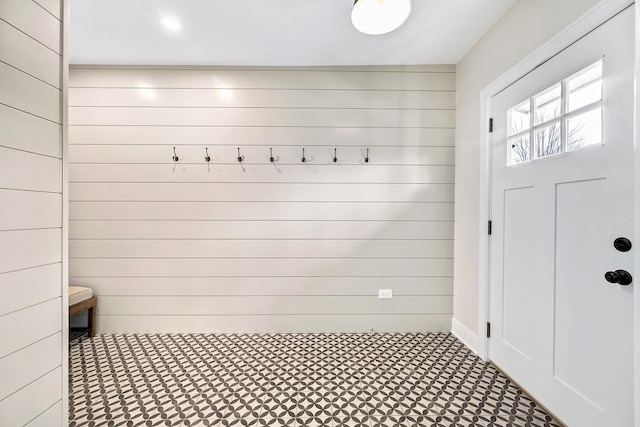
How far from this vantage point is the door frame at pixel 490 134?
3.54 feet

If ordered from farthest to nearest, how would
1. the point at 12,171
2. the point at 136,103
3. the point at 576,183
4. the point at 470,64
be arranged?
the point at 136,103
the point at 470,64
the point at 576,183
the point at 12,171

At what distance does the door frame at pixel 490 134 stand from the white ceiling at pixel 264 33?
47cm

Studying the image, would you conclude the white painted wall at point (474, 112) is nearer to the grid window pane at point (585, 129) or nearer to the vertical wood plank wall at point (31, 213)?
the grid window pane at point (585, 129)

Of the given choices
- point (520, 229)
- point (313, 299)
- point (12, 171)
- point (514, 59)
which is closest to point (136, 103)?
point (12, 171)

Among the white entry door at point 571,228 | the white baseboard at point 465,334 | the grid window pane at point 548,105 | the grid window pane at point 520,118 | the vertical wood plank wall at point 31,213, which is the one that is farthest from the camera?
the white baseboard at point 465,334

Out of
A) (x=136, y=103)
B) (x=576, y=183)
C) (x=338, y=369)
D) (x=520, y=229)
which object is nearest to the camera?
(x=576, y=183)

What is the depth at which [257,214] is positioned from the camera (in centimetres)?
252

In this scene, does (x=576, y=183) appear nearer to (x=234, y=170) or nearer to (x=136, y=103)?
(x=234, y=170)

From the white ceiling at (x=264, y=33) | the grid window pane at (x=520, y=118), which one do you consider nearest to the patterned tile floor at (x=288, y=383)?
the grid window pane at (x=520, y=118)

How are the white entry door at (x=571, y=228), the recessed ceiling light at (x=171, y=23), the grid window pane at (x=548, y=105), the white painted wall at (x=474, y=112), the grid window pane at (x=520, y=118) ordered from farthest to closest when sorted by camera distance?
the recessed ceiling light at (x=171, y=23), the grid window pane at (x=520, y=118), the white painted wall at (x=474, y=112), the grid window pane at (x=548, y=105), the white entry door at (x=571, y=228)

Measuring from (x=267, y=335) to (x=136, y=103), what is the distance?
2.42m

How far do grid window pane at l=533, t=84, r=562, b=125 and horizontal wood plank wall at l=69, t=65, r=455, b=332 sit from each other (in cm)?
86

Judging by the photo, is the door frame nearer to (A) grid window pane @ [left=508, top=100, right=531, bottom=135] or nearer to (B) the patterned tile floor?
(A) grid window pane @ [left=508, top=100, right=531, bottom=135]

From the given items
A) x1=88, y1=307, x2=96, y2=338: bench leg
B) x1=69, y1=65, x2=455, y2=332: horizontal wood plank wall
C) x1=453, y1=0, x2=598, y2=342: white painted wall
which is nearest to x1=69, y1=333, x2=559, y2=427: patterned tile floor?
x1=88, y1=307, x2=96, y2=338: bench leg
